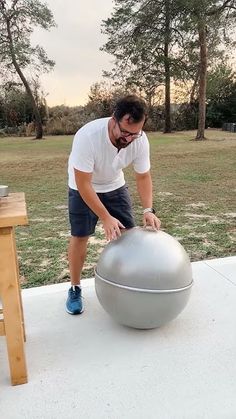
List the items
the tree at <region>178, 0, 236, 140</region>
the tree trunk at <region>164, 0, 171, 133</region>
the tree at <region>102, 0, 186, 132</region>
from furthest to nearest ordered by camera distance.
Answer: the tree at <region>102, 0, 186, 132</region>
the tree trunk at <region>164, 0, 171, 133</region>
the tree at <region>178, 0, 236, 140</region>

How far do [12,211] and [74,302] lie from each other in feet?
3.03

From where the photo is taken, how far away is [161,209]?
5203 mm

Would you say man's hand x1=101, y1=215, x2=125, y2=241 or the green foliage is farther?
the green foliage

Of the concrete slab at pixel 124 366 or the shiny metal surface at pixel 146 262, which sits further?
the shiny metal surface at pixel 146 262

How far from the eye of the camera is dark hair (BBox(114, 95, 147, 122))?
194cm

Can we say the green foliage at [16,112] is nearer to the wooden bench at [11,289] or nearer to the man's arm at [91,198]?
the man's arm at [91,198]

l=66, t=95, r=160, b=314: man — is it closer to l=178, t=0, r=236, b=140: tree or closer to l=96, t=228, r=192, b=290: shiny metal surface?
l=96, t=228, r=192, b=290: shiny metal surface

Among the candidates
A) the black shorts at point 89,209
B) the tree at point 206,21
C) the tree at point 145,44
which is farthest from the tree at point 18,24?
the black shorts at point 89,209

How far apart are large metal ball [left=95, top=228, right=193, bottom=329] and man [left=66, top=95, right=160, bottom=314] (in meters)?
0.13

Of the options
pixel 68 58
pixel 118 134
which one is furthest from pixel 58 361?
pixel 68 58

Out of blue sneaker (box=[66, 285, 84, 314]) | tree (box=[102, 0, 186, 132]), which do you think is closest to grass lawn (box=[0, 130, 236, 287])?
blue sneaker (box=[66, 285, 84, 314])

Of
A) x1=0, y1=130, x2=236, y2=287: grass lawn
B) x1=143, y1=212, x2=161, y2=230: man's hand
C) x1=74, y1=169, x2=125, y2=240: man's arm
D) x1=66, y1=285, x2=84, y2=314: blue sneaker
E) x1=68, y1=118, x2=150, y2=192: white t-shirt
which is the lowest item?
x1=0, y1=130, x2=236, y2=287: grass lawn

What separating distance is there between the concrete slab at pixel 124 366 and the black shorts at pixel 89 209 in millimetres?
526

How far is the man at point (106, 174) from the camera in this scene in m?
2.02
